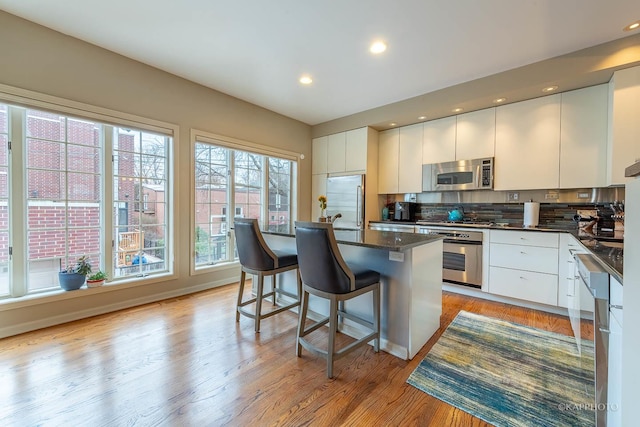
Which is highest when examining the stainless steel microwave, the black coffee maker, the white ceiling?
the white ceiling

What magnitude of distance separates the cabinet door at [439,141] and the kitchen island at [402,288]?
2007 mm

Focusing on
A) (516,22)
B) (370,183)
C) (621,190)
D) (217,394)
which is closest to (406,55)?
(516,22)

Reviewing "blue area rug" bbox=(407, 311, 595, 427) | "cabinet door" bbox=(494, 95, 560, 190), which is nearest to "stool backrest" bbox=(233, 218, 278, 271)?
"blue area rug" bbox=(407, 311, 595, 427)

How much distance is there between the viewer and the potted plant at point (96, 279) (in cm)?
268

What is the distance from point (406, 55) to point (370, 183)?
6.59ft

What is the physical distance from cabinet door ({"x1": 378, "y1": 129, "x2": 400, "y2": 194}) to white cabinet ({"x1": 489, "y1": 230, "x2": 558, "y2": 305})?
5.44 feet

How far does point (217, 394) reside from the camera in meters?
1.59

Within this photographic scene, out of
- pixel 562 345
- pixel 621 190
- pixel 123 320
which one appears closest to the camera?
pixel 562 345

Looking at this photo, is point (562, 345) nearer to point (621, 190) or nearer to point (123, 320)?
point (621, 190)

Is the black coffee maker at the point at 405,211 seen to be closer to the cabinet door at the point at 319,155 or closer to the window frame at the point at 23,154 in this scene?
the cabinet door at the point at 319,155

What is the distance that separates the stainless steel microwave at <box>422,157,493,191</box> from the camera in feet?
11.4

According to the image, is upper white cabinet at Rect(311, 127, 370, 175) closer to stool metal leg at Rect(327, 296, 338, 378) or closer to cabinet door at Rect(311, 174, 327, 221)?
cabinet door at Rect(311, 174, 327, 221)

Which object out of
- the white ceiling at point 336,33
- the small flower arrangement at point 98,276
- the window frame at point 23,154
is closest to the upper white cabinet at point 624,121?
the white ceiling at point 336,33

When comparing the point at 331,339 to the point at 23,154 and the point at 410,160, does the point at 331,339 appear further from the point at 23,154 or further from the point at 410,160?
the point at 410,160
